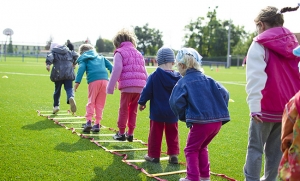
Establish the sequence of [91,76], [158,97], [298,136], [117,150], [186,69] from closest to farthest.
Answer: [298,136]
[186,69]
[158,97]
[117,150]
[91,76]

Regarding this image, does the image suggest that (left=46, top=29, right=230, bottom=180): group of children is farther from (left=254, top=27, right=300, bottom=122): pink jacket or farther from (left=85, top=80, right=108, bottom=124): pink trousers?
(left=254, top=27, right=300, bottom=122): pink jacket

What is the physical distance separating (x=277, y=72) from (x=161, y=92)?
1.74m

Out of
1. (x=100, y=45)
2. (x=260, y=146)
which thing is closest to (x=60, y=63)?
(x=260, y=146)

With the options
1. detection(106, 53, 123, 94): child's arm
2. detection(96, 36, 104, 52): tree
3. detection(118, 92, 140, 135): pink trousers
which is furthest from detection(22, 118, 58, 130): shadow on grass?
detection(96, 36, 104, 52): tree

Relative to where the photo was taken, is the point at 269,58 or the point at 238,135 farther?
the point at 238,135

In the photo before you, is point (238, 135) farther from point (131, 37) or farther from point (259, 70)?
point (259, 70)

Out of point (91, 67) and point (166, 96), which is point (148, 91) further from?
point (91, 67)

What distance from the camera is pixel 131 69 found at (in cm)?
616

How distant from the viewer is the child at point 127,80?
612cm

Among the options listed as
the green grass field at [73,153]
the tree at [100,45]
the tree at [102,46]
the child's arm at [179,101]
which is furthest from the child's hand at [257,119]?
the tree at [100,45]

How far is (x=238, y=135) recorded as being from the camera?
7.07 meters

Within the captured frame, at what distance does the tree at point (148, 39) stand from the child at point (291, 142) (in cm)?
9304

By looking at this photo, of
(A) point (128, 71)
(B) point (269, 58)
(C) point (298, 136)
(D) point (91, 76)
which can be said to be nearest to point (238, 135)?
(A) point (128, 71)

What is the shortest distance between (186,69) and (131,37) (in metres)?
2.36
